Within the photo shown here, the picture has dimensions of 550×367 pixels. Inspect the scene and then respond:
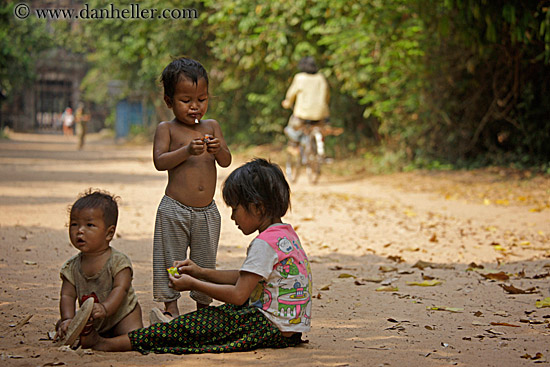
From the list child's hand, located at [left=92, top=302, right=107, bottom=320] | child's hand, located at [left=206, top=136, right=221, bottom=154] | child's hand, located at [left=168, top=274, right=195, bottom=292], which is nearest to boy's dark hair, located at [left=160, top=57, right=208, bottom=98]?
child's hand, located at [left=206, top=136, right=221, bottom=154]

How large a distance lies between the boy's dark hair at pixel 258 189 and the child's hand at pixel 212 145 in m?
0.52

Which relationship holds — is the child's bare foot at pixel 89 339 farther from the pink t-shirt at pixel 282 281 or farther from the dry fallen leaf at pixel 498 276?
the dry fallen leaf at pixel 498 276

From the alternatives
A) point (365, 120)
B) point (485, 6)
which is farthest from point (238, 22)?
point (485, 6)

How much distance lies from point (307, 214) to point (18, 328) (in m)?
5.74

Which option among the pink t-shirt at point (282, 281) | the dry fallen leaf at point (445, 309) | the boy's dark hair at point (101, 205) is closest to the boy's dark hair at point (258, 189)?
the pink t-shirt at point (282, 281)

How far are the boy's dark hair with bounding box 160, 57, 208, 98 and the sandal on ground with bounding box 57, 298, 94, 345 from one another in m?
1.38

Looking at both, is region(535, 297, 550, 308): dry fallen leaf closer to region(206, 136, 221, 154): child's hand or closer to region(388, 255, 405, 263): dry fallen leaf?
region(388, 255, 405, 263): dry fallen leaf

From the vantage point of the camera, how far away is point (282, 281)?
3.49 meters

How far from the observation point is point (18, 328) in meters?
3.83

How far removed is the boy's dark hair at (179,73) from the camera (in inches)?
159

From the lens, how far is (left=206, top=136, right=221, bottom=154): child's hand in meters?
4.02

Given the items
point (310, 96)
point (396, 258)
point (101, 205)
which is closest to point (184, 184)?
point (101, 205)

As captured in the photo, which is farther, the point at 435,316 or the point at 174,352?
the point at 435,316

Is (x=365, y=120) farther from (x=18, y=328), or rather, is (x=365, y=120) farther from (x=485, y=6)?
(x=18, y=328)
